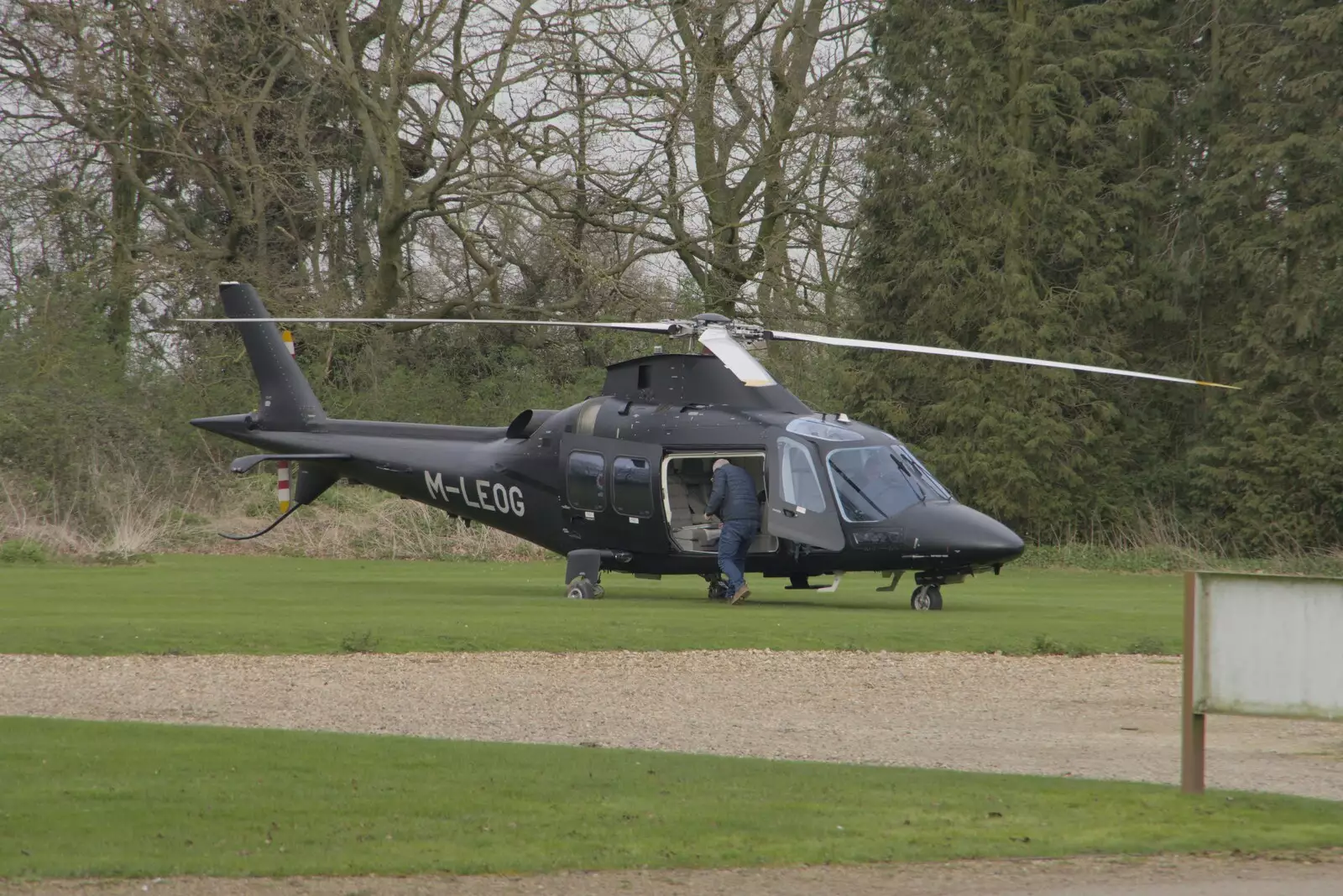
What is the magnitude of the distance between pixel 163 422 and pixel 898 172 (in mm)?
15372

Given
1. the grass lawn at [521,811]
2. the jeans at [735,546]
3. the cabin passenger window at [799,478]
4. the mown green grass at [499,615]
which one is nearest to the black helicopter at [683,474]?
the cabin passenger window at [799,478]

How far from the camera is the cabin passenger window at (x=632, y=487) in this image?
62.7 feet

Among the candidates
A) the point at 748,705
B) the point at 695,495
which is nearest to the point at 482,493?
the point at 695,495

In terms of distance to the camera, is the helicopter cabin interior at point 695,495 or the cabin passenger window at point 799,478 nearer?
the cabin passenger window at point 799,478

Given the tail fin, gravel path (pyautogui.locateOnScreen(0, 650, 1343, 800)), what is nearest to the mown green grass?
gravel path (pyautogui.locateOnScreen(0, 650, 1343, 800))

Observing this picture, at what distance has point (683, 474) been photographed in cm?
2014

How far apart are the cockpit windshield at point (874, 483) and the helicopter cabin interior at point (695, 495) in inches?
39.2

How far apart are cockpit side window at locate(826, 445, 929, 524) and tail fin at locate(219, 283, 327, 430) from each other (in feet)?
25.7

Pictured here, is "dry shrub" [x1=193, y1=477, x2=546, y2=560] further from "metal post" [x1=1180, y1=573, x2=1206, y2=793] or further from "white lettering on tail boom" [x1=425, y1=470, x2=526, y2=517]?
"metal post" [x1=1180, y1=573, x2=1206, y2=793]

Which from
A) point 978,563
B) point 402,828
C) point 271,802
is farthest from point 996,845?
point 978,563

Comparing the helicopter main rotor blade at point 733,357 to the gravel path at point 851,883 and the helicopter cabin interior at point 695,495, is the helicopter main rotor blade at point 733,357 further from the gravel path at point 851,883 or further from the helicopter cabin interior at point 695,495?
the gravel path at point 851,883

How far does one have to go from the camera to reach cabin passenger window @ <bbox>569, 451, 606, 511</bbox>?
769 inches

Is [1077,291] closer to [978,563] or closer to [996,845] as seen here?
[978,563]

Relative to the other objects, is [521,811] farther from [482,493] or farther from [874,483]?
[482,493]
